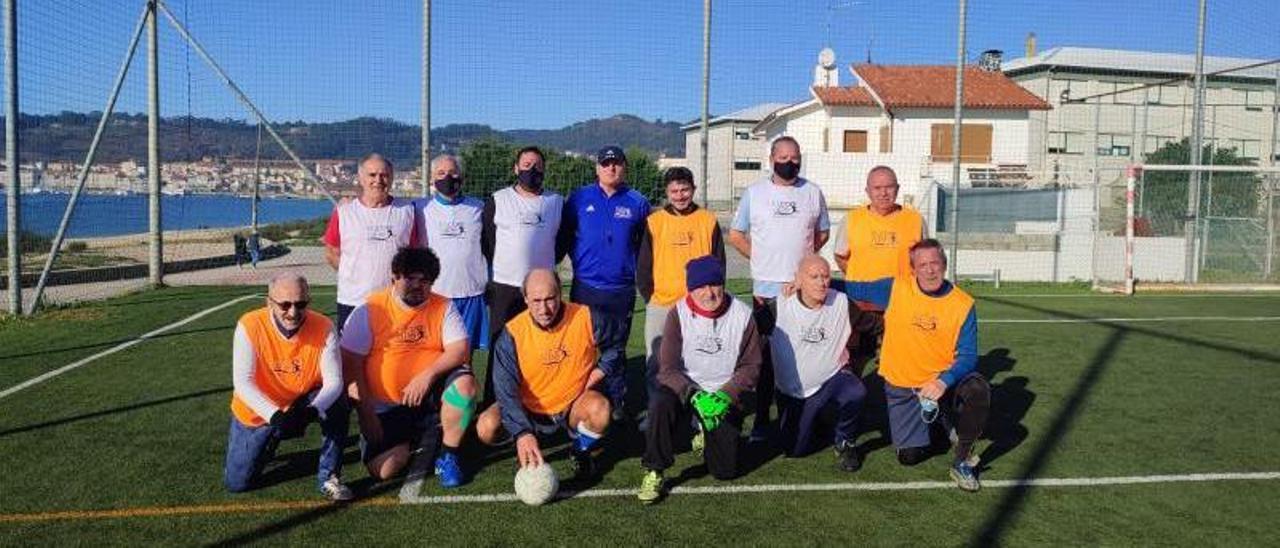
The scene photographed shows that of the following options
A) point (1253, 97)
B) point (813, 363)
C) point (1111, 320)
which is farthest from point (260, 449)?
point (1253, 97)

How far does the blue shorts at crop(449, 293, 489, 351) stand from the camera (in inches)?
243

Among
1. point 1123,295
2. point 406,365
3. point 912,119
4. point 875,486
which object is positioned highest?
point 912,119

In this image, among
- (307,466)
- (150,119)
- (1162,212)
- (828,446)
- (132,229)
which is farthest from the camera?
(1162,212)

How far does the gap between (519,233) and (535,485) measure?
2.02 meters

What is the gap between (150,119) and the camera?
13289mm

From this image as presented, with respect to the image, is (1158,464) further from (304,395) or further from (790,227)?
(304,395)

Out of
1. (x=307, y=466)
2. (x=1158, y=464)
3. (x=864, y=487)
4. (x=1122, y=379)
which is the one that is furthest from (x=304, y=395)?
(x=1122, y=379)

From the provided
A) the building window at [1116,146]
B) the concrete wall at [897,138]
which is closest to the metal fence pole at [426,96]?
the concrete wall at [897,138]

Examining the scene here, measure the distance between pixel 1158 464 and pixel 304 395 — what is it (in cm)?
476

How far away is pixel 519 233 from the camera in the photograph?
20.1 feet

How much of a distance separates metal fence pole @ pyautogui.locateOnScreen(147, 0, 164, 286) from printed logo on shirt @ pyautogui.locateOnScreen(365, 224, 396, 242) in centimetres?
913

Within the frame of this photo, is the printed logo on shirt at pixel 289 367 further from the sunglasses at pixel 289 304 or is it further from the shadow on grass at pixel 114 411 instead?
the shadow on grass at pixel 114 411

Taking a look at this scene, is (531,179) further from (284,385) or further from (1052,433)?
(1052,433)

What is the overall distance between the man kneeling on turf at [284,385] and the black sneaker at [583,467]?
1.18m
